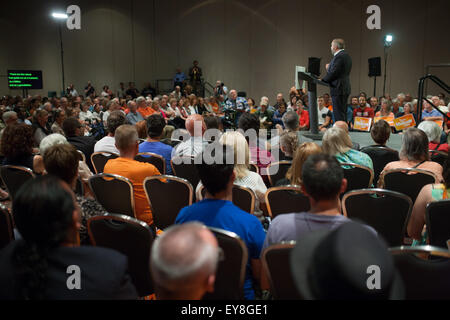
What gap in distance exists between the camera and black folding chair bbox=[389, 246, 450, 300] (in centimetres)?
144

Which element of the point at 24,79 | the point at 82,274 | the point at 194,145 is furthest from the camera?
the point at 24,79

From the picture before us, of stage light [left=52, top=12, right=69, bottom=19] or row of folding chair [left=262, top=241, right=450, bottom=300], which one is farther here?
stage light [left=52, top=12, right=69, bottom=19]

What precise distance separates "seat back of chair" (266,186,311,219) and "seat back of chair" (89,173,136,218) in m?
1.03

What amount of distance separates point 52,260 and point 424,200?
6.94 feet

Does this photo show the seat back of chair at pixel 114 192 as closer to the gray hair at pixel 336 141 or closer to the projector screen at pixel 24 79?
the gray hair at pixel 336 141

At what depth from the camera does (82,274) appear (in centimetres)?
131

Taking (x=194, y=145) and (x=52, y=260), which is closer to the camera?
(x=52, y=260)

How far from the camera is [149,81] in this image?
1515 centimetres

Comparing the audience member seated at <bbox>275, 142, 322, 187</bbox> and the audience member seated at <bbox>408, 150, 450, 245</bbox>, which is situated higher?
the audience member seated at <bbox>275, 142, 322, 187</bbox>

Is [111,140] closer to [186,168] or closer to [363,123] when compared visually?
[186,168]

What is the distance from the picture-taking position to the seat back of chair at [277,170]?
3354 mm

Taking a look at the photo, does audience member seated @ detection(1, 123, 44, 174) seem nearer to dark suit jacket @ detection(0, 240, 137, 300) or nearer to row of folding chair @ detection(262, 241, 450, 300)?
dark suit jacket @ detection(0, 240, 137, 300)

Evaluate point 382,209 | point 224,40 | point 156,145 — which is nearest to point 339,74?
point 156,145

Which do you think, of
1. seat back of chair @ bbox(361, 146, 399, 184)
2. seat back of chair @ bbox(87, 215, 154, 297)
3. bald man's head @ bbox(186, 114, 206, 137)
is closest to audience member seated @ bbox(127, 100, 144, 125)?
bald man's head @ bbox(186, 114, 206, 137)
